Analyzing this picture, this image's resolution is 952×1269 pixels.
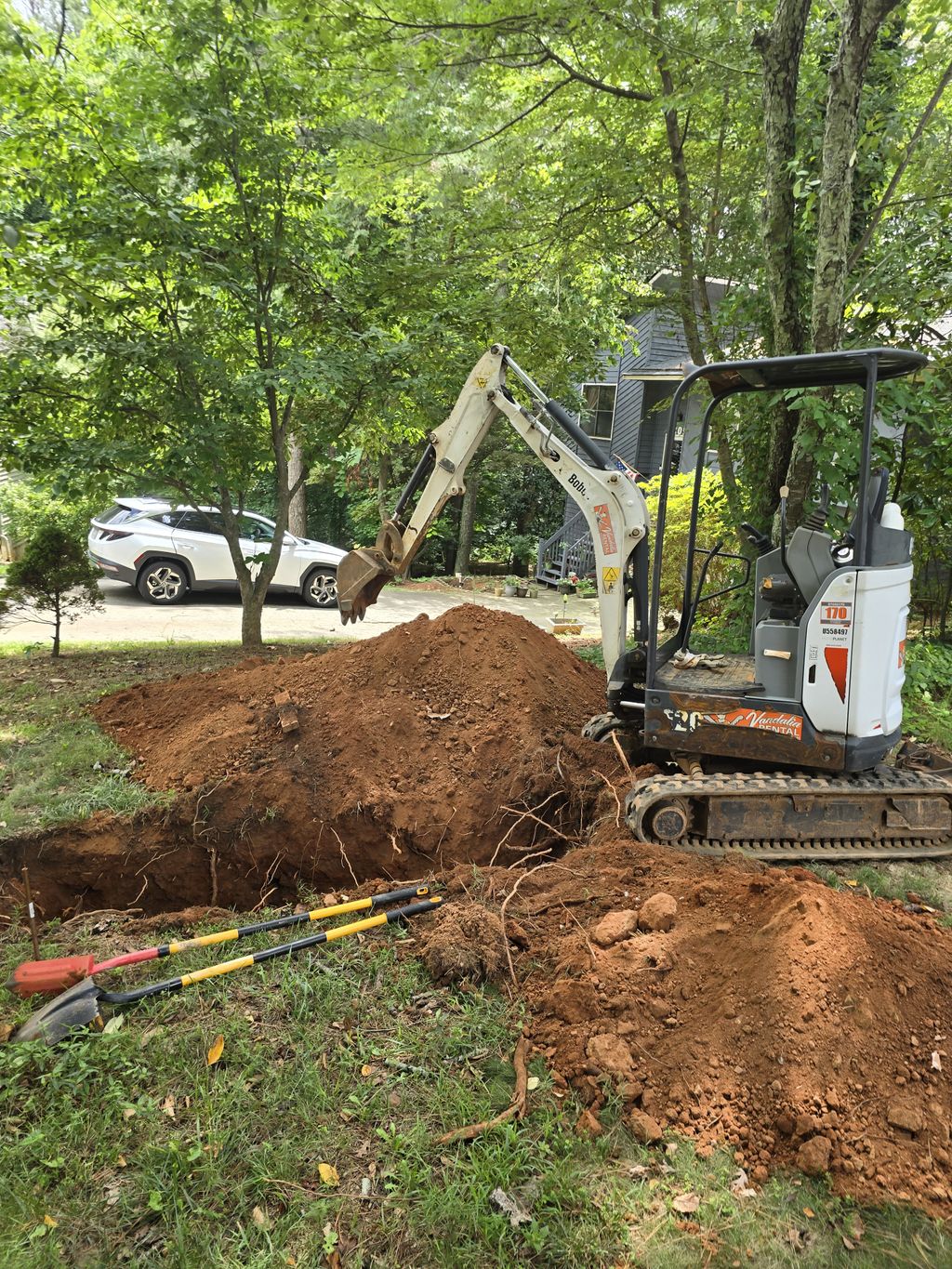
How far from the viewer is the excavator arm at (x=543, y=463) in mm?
5262

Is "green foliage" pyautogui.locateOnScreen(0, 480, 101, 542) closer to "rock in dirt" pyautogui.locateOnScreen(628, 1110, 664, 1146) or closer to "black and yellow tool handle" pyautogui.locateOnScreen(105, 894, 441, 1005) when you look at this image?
"black and yellow tool handle" pyautogui.locateOnScreen(105, 894, 441, 1005)

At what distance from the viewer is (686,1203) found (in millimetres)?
2488

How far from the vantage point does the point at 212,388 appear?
25.3 feet

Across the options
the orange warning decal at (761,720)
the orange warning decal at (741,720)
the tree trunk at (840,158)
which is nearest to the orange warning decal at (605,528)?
the orange warning decal at (741,720)

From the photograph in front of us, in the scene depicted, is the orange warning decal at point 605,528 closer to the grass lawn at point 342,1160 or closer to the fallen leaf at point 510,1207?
the grass lawn at point 342,1160

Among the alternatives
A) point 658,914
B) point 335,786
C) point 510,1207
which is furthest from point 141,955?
point 658,914

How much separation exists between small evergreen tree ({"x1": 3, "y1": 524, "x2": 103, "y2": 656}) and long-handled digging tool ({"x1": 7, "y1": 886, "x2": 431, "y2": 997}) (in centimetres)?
518

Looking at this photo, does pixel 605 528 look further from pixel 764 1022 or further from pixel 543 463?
pixel 764 1022

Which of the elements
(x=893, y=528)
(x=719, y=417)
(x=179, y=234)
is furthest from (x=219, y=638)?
(x=893, y=528)

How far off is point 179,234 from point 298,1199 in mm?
6782

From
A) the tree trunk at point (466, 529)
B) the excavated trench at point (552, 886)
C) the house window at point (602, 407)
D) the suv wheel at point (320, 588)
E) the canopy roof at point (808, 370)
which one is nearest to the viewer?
the excavated trench at point (552, 886)

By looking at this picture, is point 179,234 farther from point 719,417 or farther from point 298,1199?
point 298,1199

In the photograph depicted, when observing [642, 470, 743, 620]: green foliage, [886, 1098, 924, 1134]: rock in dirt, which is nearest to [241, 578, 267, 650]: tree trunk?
[642, 470, 743, 620]: green foliage

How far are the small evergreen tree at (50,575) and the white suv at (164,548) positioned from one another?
4.01 metres
